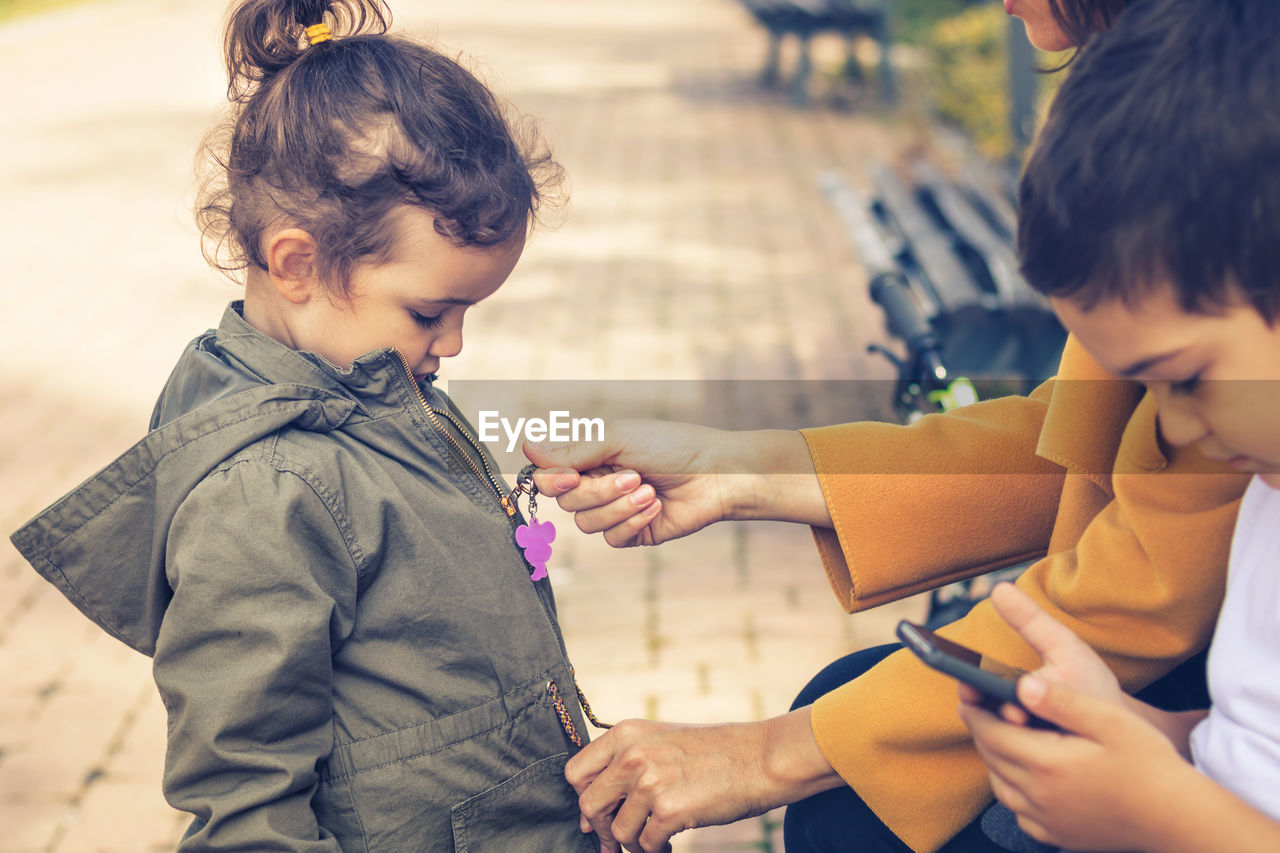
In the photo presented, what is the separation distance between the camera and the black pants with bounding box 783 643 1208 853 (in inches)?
63.0

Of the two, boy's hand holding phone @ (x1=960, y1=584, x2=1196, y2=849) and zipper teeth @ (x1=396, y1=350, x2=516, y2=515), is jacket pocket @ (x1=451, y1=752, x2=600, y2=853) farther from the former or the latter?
boy's hand holding phone @ (x1=960, y1=584, x2=1196, y2=849)

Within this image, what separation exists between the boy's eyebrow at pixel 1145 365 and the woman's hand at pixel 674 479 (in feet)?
2.40

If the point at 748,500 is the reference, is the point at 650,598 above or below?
below

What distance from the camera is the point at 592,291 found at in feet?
20.3

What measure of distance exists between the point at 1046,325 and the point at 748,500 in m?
1.33

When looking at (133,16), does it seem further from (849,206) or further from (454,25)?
(849,206)

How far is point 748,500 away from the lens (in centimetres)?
194

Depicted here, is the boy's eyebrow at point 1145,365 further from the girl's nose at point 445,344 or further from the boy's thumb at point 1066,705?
the girl's nose at point 445,344

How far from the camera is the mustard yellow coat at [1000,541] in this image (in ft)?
4.68

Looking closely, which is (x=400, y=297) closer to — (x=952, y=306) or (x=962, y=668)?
(x=962, y=668)

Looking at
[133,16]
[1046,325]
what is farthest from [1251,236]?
[133,16]

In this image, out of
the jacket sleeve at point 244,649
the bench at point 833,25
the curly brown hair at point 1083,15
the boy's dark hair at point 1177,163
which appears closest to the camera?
the boy's dark hair at point 1177,163

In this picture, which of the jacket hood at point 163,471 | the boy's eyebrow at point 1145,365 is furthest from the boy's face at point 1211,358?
the jacket hood at point 163,471

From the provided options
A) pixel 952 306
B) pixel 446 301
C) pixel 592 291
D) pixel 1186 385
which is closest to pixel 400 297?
pixel 446 301
